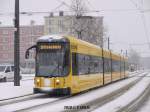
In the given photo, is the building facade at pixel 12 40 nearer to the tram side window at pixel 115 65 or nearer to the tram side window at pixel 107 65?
the tram side window at pixel 115 65

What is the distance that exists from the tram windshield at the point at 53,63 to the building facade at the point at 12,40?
126903 mm

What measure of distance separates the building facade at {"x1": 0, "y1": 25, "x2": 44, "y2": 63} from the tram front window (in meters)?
127

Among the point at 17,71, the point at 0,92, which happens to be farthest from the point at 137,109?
the point at 17,71

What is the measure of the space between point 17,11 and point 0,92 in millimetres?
6510

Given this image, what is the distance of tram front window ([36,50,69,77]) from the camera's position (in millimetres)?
27344

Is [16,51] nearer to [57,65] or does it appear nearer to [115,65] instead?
[57,65]

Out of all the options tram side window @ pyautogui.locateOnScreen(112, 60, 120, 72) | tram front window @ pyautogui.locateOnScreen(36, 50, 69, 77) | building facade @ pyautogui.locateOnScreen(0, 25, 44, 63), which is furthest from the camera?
building facade @ pyautogui.locateOnScreen(0, 25, 44, 63)

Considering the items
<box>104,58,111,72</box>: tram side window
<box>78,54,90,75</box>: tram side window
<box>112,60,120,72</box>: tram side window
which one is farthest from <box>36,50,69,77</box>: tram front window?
<box>112,60,120,72</box>: tram side window

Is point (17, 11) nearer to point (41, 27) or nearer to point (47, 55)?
point (47, 55)

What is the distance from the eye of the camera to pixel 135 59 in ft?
637

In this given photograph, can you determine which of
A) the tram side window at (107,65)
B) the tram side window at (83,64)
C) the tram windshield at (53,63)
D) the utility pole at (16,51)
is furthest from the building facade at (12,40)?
the tram windshield at (53,63)

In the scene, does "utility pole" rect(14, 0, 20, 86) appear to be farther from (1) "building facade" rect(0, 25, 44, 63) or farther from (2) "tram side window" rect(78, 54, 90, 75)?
(1) "building facade" rect(0, 25, 44, 63)

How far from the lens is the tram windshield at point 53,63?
89.7 feet

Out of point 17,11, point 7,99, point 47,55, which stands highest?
point 17,11
